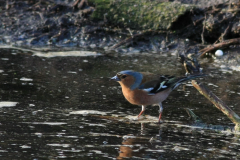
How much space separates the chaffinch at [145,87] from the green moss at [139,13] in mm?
4931

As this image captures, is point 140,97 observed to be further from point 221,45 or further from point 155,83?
point 221,45

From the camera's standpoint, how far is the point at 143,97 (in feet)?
21.7

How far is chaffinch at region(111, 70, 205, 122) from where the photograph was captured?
663 cm

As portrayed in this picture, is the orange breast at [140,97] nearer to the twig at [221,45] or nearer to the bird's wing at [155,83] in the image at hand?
the bird's wing at [155,83]

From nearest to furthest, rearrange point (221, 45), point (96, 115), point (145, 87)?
point (96, 115) < point (145, 87) < point (221, 45)

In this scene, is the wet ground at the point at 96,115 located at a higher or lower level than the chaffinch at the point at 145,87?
lower

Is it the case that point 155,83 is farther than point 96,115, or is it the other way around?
point 155,83

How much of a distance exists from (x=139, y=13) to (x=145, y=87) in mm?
5513

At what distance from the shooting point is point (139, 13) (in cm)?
1191

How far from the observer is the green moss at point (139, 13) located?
458 inches

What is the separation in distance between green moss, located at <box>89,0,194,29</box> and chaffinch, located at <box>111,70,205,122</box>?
4.93 m

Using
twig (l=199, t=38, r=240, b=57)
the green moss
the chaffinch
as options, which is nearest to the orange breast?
the chaffinch

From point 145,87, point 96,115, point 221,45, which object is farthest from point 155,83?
point 221,45

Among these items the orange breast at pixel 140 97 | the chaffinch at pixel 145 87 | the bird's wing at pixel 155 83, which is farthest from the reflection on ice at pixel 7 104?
the bird's wing at pixel 155 83
